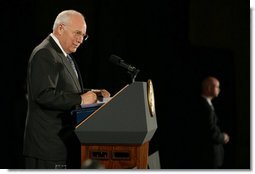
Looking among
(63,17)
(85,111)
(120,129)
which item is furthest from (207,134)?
(63,17)

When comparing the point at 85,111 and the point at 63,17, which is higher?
the point at 63,17

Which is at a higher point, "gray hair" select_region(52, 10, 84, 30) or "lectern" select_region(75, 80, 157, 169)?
"gray hair" select_region(52, 10, 84, 30)

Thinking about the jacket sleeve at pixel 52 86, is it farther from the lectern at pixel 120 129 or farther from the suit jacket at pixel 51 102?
the lectern at pixel 120 129

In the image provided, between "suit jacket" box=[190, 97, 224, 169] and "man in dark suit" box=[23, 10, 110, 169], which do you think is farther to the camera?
"suit jacket" box=[190, 97, 224, 169]

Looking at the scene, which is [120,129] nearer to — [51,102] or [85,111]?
[85,111]

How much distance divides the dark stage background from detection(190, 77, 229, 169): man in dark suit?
4cm

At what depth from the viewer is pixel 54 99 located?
7.83 ft

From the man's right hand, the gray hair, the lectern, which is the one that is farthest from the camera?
the gray hair

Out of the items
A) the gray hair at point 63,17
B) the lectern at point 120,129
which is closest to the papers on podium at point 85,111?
the lectern at point 120,129

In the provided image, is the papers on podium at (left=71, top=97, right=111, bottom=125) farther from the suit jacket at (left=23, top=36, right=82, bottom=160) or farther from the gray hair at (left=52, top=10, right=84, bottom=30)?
the gray hair at (left=52, top=10, right=84, bottom=30)

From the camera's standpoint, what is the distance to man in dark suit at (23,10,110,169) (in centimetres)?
241

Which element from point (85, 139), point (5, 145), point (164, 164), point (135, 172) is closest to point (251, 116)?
point (164, 164)

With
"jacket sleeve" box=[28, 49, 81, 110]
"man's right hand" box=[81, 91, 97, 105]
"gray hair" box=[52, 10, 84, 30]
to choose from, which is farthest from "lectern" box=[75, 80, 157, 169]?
"gray hair" box=[52, 10, 84, 30]

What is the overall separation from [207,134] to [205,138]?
3 centimetres
